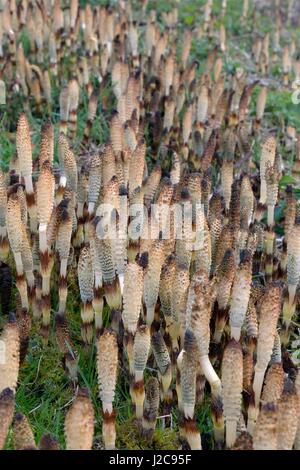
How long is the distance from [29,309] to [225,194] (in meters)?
1.06

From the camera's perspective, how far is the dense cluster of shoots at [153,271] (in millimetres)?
1891

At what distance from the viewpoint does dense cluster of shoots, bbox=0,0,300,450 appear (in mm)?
1891

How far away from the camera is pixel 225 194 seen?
10.5ft

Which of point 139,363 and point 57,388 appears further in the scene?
point 57,388

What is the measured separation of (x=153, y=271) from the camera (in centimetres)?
220

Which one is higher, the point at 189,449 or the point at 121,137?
the point at 121,137

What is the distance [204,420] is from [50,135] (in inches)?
48.5

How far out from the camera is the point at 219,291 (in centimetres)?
233
